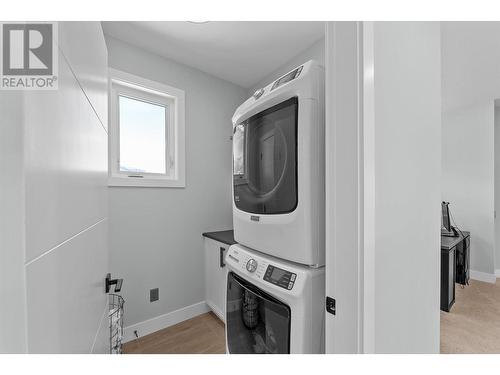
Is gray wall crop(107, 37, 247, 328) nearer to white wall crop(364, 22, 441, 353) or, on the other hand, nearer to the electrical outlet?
the electrical outlet

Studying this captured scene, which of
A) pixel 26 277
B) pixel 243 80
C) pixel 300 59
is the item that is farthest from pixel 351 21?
pixel 243 80

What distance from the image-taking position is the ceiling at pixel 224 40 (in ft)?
5.51

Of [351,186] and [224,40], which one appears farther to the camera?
[224,40]

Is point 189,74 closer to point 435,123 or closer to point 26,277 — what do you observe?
point 435,123

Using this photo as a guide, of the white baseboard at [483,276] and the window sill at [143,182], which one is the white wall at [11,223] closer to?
the window sill at [143,182]

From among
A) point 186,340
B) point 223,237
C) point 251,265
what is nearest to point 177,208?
point 223,237

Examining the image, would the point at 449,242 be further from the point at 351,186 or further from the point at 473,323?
the point at 351,186

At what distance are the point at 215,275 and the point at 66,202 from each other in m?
1.74

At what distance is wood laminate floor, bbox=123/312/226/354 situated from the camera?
5.79 feet

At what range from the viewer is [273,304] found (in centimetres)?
88

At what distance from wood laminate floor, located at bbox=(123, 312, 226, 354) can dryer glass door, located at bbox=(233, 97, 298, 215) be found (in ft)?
4.34

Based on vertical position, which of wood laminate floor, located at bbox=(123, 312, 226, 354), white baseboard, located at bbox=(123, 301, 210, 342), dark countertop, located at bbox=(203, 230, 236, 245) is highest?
dark countertop, located at bbox=(203, 230, 236, 245)

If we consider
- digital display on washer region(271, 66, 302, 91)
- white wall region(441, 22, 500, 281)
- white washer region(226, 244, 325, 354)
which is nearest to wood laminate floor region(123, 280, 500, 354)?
white washer region(226, 244, 325, 354)

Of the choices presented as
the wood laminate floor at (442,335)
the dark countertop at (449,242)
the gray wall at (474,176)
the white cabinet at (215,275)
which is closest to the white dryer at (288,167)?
the white cabinet at (215,275)
